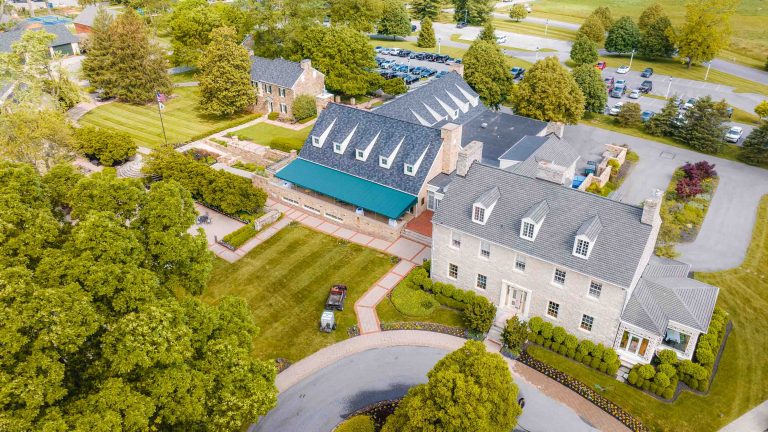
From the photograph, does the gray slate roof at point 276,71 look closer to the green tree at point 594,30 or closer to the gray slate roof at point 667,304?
the gray slate roof at point 667,304

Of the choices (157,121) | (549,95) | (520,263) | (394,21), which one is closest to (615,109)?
(549,95)

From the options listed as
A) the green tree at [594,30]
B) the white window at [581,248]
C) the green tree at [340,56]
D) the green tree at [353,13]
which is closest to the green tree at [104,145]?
the green tree at [340,56]

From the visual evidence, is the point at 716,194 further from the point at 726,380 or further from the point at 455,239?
the point at 455,239

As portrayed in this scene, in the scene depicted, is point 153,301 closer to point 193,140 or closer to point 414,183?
point 414,183

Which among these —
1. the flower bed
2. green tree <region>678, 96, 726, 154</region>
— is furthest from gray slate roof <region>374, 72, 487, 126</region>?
the flower bed

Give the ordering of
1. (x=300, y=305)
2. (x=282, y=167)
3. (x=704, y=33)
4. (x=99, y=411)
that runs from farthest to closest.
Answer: (x=704, y=33) → (x=282, y=167) → (x=300, y=305) → (x=99, y=411)

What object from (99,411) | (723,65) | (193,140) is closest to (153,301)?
(99,411)
